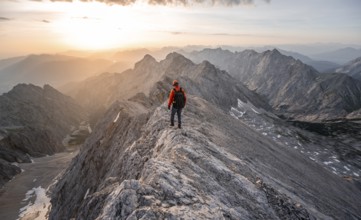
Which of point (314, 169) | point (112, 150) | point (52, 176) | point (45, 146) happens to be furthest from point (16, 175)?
point (314, 169)

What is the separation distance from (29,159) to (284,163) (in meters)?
139

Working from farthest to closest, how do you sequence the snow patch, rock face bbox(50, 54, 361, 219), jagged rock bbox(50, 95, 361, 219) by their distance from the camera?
the snow patch
rock face bbox(50, 54, 361, 219)
jagged rock bbox(50, 95, 361, 219)

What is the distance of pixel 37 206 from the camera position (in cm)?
9738

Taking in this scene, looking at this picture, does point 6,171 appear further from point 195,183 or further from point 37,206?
point 195,183

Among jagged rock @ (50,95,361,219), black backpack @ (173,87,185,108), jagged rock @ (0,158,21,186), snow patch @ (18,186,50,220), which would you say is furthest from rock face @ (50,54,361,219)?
jagged rock @ (0,158,21,186)

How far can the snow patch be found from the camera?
88044mm

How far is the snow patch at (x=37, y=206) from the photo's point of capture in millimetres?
88044

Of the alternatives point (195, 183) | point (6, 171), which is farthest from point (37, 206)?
point (195, 183)

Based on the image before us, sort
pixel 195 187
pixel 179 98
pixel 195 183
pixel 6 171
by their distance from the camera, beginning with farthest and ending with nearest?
pixel 6 171 → pixel 179 98 → pixel 195 183 → pixel 195 187

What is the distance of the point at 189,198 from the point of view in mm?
18875

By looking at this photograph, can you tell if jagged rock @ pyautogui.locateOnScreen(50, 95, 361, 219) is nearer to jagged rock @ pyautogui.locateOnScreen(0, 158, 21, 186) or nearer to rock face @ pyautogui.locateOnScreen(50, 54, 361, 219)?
rock face @ pyautogui.locateOnScreen(50, 54, 361, 219)

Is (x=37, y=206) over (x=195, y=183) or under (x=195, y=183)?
under

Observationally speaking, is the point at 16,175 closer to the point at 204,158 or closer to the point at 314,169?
the point at 314,169

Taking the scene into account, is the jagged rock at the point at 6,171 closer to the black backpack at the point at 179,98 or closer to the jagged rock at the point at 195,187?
the jagged rock at the point at 195,187
